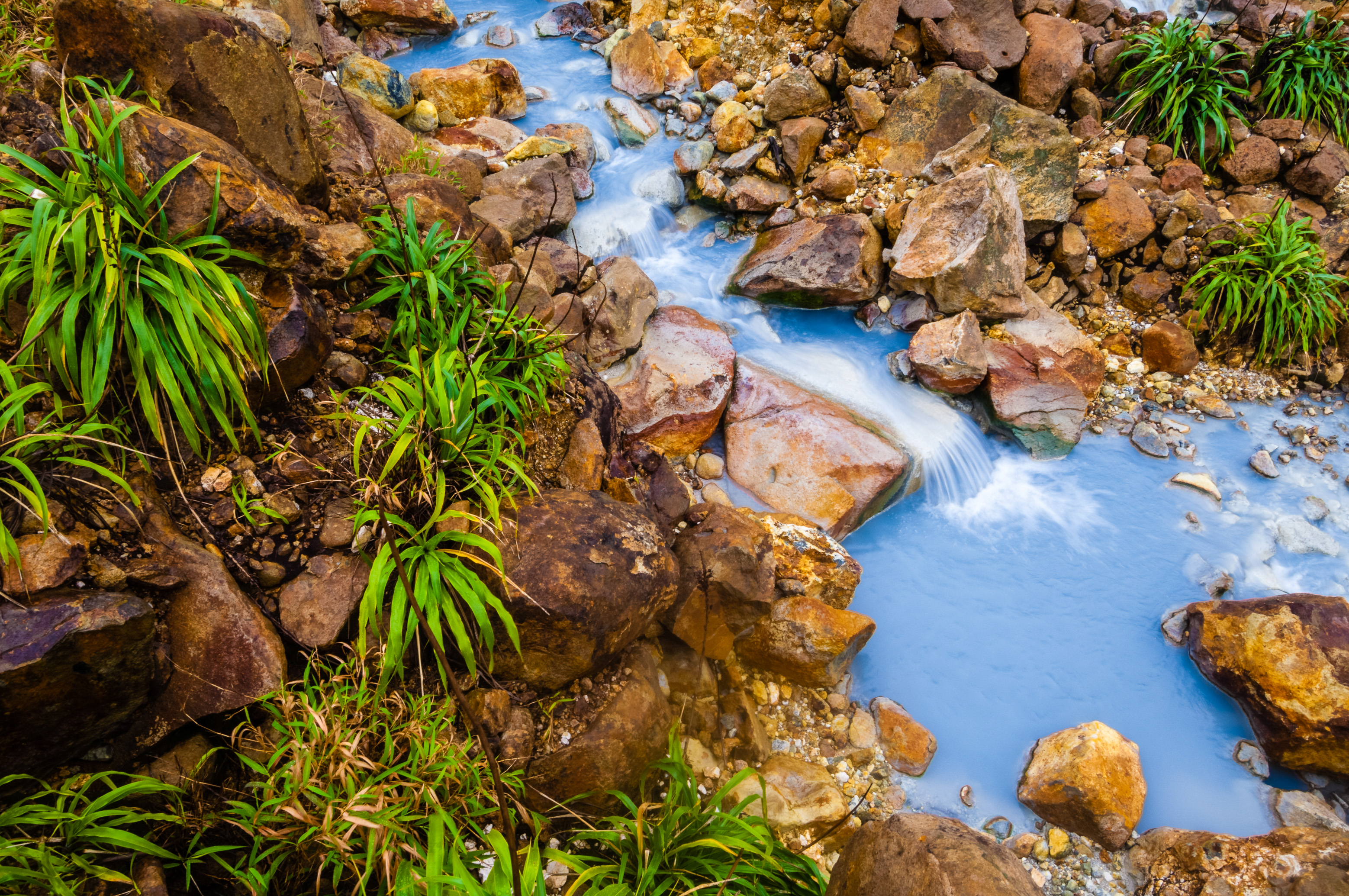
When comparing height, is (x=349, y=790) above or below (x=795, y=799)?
above

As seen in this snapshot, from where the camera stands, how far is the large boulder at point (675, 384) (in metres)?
4.66

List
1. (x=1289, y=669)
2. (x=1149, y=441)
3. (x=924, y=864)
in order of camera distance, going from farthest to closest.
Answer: (x=1149, y=441)
(x=1289, y=669)
(x=924, y=864)

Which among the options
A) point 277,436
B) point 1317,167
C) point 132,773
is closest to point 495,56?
point 277,436

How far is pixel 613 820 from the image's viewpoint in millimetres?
2455

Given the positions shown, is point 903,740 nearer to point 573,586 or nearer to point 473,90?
point 573,586

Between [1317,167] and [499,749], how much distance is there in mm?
8786

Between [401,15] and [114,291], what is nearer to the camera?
[114,291]

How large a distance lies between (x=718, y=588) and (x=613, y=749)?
1.02m

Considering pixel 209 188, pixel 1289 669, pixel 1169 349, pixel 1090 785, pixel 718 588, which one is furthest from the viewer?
pixel 1169 349

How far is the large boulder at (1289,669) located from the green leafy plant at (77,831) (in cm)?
538

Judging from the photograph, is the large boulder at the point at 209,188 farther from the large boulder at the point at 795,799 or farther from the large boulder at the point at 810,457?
the large boulder at the point at 795,799

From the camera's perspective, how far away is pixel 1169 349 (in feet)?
18.3

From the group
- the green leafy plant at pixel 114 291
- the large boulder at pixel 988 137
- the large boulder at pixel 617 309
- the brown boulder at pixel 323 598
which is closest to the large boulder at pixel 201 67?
the green leafy plant at pixel 114 291

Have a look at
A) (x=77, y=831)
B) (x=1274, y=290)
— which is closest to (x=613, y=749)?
(x=77, y=831)
